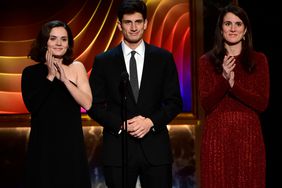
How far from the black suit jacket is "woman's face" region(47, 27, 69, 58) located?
252mm

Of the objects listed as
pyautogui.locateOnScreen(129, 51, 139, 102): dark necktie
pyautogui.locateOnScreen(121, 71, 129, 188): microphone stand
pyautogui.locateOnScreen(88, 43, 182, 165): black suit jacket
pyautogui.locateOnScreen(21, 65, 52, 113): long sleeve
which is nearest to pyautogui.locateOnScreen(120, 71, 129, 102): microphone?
pyautogui.locateOnScreen(121, 71, 129, 188): microphone stand

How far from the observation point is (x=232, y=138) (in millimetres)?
3535

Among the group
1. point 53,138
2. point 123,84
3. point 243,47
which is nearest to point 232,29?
point 243,47

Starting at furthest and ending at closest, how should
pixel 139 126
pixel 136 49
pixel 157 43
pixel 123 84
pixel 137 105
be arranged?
pixel 157 43, pixel 136 49, pixel 137 105, pixel 139 126, pixel 123 84

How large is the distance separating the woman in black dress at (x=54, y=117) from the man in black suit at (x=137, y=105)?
151 mm

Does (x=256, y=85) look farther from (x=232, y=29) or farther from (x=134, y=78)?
(x=134, y=78)

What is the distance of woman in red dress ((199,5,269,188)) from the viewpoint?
350cm

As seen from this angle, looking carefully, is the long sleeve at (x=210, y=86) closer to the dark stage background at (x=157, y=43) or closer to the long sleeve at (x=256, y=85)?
the long sleeve at (x=256, y=85)

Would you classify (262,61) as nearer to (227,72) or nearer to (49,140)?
(227,72)

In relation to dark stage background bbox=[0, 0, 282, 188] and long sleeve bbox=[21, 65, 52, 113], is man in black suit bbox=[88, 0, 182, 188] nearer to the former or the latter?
long sleeve bbox=[21, 65, 52, 113]

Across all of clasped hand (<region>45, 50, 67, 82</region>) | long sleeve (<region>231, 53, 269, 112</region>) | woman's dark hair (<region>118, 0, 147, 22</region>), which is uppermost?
woman's dark hair (<region>118, 0, 147, 22</region>)

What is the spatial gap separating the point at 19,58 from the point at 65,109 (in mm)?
1704

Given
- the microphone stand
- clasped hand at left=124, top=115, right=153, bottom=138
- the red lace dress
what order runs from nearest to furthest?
the microphone stand
clasped hand at left=124, top=115, right=153, bottom=138
the red lace dress

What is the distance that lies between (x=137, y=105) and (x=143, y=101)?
46 mm
